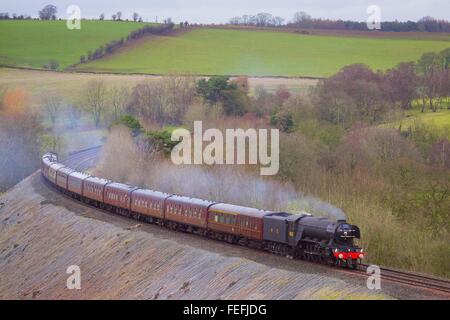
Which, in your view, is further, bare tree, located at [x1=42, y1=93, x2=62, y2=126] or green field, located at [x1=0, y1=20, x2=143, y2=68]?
green field, located at [x1=0, y1=20, x2=143, y2=68]

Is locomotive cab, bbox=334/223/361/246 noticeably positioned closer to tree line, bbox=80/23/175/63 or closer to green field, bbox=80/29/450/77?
green field, bbox=80/29/450/77

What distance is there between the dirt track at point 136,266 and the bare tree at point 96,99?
47.1 meters

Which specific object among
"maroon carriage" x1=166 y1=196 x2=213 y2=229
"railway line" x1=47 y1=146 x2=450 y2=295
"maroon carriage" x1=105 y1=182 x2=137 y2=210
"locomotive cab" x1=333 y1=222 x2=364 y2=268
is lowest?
"maroon carriage" x1=105 y1=182 x2=137 y2=210

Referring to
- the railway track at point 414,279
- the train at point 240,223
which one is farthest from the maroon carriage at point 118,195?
the railway track at point 414,279

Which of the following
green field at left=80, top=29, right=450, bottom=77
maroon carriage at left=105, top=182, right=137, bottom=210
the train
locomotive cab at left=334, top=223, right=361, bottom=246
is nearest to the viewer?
locomotive cab at left=334, top=223, right=361, bottom=246

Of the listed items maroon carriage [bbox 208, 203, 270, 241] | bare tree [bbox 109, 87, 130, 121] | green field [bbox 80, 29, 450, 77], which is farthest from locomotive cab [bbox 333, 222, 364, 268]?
green field [bbox 80, 29, 450, 77]

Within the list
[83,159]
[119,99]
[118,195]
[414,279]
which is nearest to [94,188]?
[118,195]

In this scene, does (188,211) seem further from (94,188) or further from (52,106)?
(52,106)

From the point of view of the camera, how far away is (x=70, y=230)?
5275 centimetres

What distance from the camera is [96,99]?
11031 cm

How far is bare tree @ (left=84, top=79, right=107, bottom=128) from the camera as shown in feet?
357

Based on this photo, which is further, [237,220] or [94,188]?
[94,188]

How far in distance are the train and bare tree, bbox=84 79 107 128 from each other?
46538mm

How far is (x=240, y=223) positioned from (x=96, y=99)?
234ft
